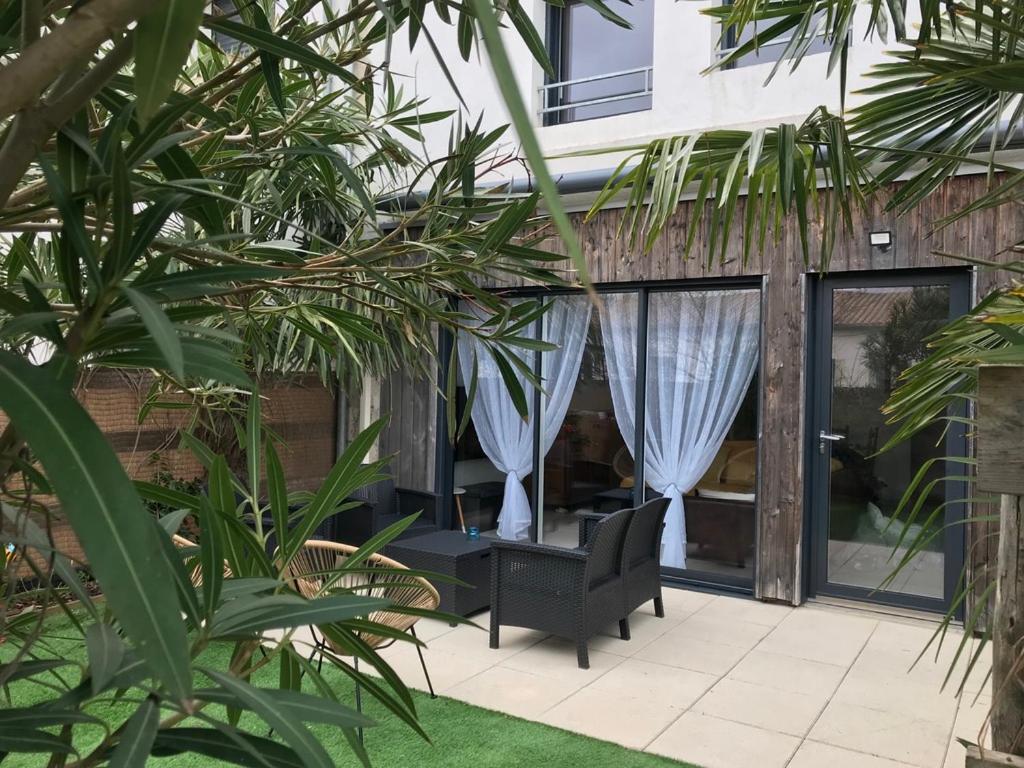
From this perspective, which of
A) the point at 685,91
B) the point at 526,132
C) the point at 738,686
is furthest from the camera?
the point at 685,91

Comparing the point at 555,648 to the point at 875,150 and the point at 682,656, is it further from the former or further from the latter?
the point at 875,150

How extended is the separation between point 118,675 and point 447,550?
438 centimetres

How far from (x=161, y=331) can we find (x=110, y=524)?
0.40 ft

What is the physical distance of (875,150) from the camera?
7.79 feet

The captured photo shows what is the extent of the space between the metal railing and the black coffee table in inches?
129

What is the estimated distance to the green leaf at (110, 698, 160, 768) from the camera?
57 centimetres

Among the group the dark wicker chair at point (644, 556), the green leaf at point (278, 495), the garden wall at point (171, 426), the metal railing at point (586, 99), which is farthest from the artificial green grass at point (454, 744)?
the metal railing at point (586, 99)

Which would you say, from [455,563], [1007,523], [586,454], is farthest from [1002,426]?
[586,454]

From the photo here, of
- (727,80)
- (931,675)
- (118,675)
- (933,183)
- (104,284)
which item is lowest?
(931,675)

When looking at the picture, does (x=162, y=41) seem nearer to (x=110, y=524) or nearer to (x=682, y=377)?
(x=110, y=524)

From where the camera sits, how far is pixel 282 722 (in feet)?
1.93

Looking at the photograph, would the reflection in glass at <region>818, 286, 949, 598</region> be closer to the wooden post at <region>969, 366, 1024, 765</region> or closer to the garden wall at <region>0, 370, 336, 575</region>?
the garden wall at <region>0, 370, 336, 575</region>

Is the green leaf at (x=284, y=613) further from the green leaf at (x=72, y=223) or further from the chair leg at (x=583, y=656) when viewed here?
the chair leg at (x=583, y=656)

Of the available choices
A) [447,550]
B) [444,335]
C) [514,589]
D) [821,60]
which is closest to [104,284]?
[514,589]
